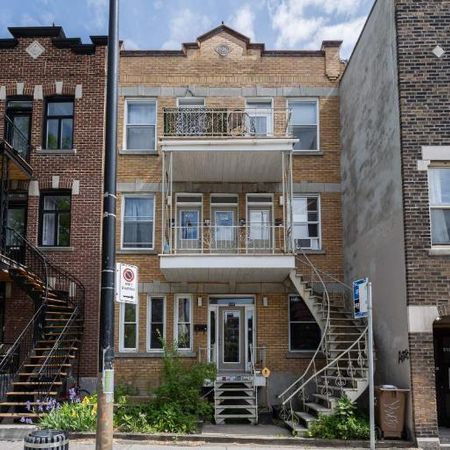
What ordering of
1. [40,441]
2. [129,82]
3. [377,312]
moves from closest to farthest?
[40,441]
[377,312]
[129,82]

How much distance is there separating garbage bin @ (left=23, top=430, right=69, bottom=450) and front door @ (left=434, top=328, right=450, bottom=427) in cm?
1046

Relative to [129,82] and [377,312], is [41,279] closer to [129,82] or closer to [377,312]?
[129,82]

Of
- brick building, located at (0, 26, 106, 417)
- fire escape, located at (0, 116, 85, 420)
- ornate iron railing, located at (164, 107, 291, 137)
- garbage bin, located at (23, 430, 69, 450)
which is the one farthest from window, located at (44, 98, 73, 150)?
garbage bin, located at (23, 430, 69, 450)

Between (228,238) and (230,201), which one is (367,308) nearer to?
(228,238)

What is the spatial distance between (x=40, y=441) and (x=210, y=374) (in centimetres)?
712

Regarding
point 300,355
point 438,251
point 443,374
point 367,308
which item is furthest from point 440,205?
point 300,355

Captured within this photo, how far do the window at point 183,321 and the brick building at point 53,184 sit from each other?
2335mm

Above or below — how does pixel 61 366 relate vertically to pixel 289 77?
below

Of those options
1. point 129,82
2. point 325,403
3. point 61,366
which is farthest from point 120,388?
point 129,82

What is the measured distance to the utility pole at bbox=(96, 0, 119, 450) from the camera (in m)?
7.71

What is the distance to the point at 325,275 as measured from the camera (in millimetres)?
17391

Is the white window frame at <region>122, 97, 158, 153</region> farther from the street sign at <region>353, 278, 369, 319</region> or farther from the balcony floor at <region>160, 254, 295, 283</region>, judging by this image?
the street sign at <region>353, 278, 369, 319</region>

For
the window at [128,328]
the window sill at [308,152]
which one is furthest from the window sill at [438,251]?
the window at [128,328]

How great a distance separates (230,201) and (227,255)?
320cm
